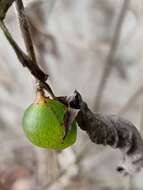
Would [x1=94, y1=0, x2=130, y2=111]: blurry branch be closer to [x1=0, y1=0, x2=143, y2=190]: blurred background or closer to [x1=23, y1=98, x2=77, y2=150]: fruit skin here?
[x1=0, y1=0, x2=143, y2=190]: blurred background

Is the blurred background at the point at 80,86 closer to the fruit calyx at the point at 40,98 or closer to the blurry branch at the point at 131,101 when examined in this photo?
the blurry branch at the point at 131,101

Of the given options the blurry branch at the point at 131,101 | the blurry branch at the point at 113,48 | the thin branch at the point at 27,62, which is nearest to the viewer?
the thin branch at the point at 27,62

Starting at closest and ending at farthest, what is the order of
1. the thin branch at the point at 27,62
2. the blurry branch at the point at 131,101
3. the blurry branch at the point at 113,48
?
the thin branch at the point at 27,62 < the blurry branch at the point at 113,48 < the blurry branch at the point at 131,101

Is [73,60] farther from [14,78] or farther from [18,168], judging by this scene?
[18,168]

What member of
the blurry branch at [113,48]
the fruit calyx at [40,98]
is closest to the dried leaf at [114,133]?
the fruit calyx at [40,98]

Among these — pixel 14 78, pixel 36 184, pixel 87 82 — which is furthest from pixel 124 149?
pixel 87 82

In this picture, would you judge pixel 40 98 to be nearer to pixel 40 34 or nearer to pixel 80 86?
pixel 40 34
